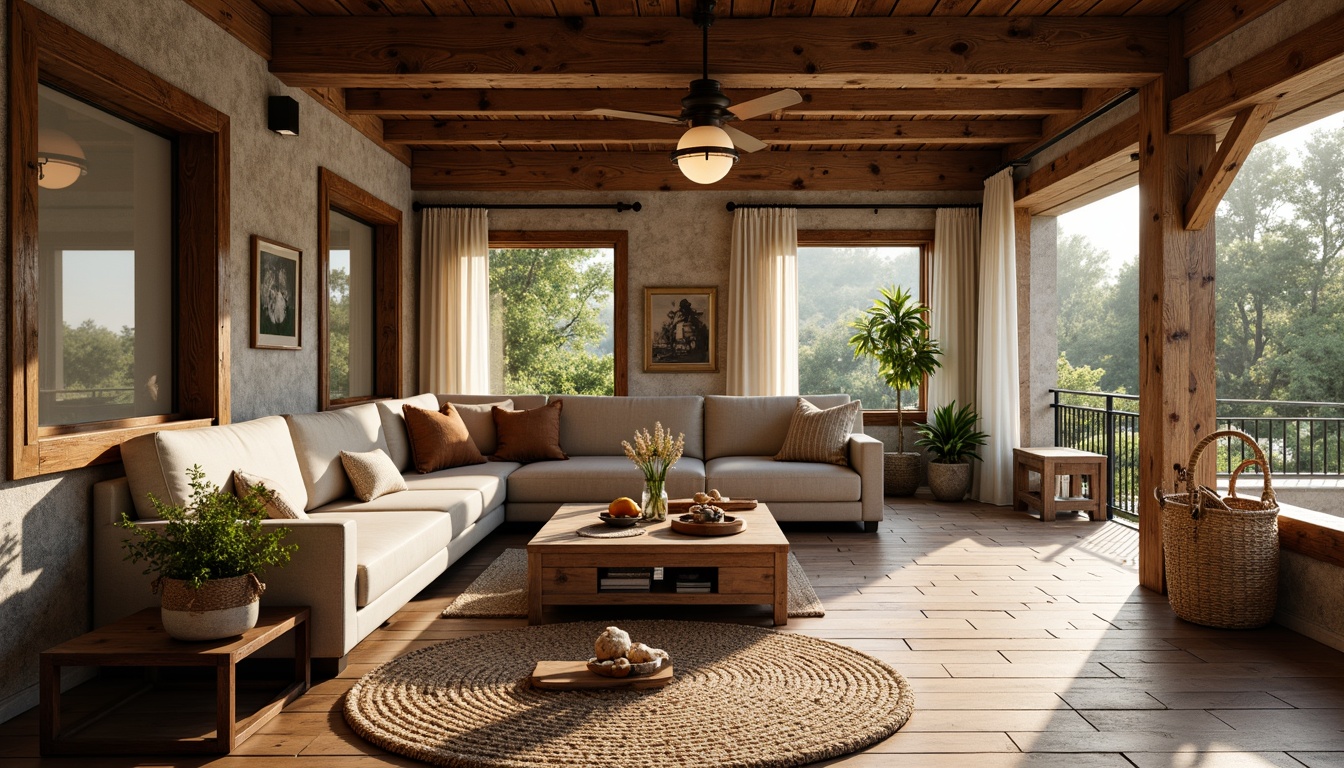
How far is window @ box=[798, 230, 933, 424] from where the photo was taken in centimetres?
751

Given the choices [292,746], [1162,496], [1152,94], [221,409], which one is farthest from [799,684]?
[1152,94]

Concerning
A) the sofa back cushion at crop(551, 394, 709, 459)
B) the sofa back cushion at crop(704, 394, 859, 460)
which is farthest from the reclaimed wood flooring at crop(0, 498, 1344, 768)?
the sofa back cushion at crop(551, 394, 709, 459)

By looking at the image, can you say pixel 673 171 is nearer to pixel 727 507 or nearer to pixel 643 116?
pixel 643 116

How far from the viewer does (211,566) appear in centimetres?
252

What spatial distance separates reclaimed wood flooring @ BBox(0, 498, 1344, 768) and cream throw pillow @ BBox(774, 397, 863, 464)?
93 cm

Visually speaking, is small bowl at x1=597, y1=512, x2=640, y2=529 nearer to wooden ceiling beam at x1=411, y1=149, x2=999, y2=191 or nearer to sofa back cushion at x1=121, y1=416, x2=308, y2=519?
sofa back cushion at x1=121, y1=416, x2=308, y2=519

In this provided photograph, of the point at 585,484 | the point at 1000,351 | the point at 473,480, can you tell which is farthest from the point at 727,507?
the point at 1000,351

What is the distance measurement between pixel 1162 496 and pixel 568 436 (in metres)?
3.84

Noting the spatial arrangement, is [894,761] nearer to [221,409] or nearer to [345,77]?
[221,409]

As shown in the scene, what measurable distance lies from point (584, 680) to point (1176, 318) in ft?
10.9

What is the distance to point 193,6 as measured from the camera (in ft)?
12.4

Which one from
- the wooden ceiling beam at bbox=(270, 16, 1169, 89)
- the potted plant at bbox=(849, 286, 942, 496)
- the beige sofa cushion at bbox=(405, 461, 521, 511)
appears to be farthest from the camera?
the potted plant at bbox=(849, 286, 942, 496)

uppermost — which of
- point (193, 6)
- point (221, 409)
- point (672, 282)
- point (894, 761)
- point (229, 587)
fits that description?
point (193, 6)

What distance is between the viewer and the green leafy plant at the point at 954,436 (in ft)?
22.4
